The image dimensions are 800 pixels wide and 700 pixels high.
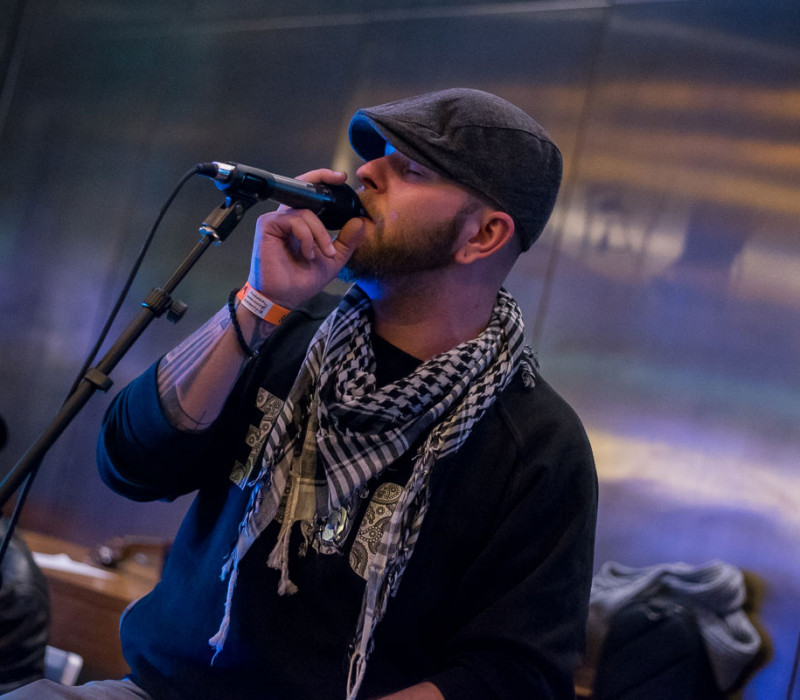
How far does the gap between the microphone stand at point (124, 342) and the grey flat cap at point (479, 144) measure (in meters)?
0.40

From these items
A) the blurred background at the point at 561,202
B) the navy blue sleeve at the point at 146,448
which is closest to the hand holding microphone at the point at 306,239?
the navy blue sleeve at the point at 146,448

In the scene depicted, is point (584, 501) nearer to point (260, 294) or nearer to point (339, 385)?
point (339, 385)

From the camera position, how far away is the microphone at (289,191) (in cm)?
112

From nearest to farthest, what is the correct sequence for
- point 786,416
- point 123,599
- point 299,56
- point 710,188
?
point 786,416, point 710,188, point 123,599, point 299,56

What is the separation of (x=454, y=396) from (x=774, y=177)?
1.60 meters

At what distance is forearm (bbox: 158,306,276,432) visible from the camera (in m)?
1.37

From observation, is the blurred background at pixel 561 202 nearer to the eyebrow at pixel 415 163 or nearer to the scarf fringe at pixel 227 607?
the eyebrow at pixel 415 163

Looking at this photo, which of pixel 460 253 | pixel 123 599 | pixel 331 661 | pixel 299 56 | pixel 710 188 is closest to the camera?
pixel 331 661

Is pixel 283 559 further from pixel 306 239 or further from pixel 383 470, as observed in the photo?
pixel 306 239

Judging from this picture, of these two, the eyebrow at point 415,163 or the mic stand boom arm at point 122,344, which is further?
the eyebrow at point 415,163

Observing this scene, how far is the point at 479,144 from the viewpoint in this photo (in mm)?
1434

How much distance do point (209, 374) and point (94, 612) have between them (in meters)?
1.87

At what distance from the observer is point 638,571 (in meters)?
2.47

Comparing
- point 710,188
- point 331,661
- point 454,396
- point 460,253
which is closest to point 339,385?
point 454,396
